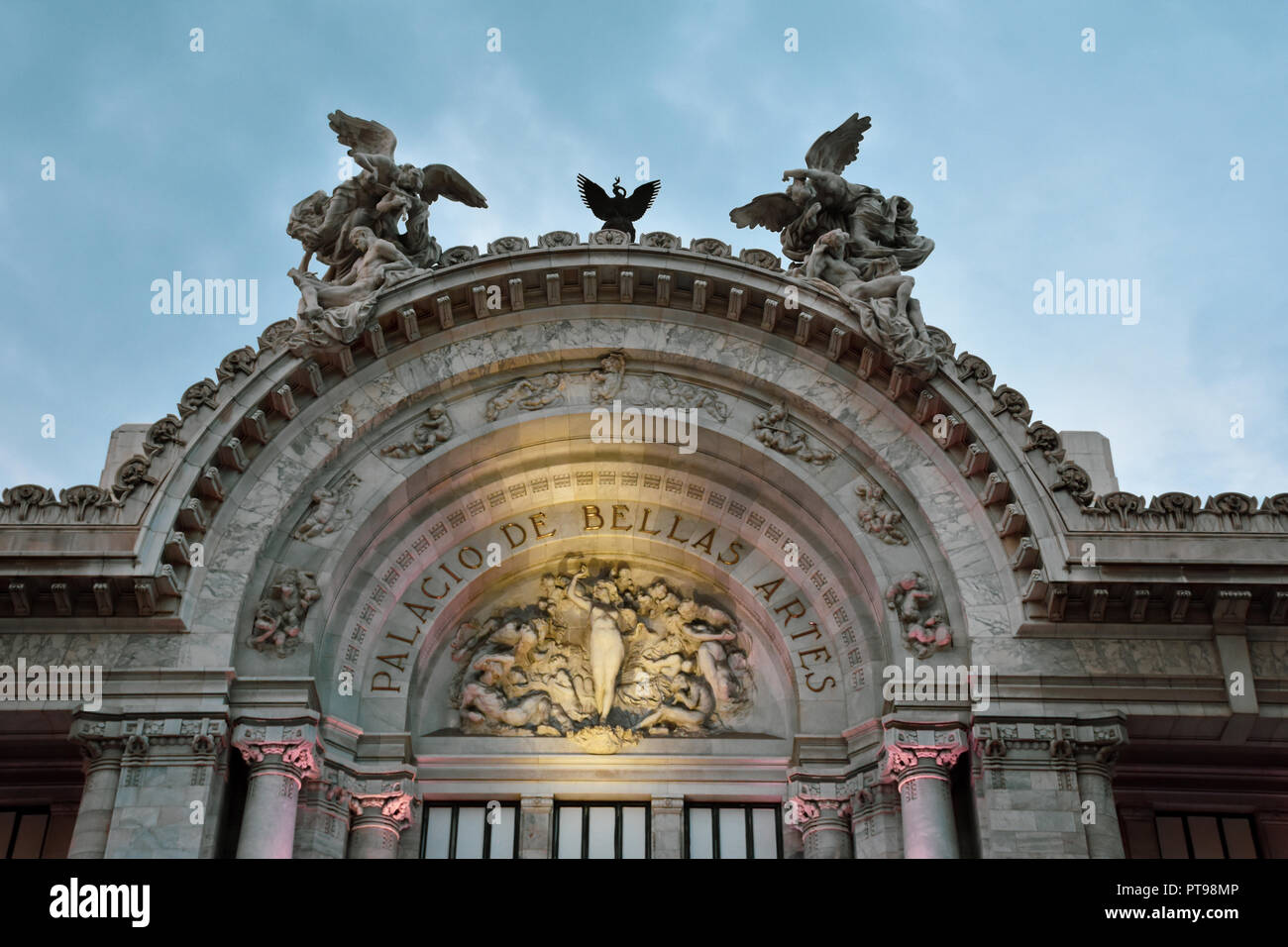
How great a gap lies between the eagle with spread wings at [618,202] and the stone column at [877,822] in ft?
36.6

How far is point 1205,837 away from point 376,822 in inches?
499

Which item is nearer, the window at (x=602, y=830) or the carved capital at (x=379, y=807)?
the carved capital at (x=379, y=807)

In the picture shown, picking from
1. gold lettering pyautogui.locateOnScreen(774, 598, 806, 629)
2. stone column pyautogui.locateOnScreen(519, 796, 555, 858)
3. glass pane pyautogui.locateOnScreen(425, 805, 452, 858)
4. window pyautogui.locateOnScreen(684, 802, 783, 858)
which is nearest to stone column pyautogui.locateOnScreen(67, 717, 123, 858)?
glass pane pyautogui.locateOnScreen(425, 805, 452, 858)

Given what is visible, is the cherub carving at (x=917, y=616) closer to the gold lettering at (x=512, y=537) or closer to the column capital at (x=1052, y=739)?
the column capital at (x=1052, y=739)

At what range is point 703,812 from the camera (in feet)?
83.1

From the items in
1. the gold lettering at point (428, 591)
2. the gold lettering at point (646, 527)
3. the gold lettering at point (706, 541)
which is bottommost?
the gold lettering at point (428, 591)

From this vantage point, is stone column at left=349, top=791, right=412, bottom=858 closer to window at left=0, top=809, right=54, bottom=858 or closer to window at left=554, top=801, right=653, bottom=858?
window at left=554, top=801, right=653, bottom=858

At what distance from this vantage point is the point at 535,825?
24891mm

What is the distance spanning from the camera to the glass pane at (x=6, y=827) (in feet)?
81.0

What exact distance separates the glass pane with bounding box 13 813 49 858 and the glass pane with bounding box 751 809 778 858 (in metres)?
11.0

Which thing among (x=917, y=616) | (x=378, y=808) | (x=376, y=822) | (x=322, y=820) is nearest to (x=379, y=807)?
(x=378, y=808)

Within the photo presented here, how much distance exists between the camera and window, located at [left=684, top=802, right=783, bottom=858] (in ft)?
81.9

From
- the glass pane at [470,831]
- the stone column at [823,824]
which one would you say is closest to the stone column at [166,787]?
the glass pane at [470,831]

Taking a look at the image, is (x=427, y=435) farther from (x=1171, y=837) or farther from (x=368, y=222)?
(x=1171, y=837)
